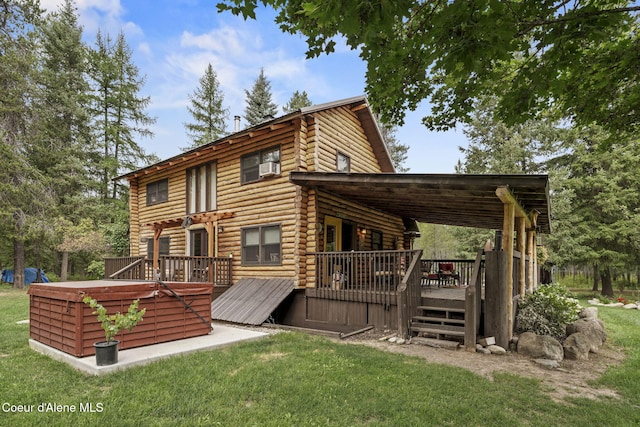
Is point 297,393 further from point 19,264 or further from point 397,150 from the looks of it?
point 397,150

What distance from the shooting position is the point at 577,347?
6.33 metres

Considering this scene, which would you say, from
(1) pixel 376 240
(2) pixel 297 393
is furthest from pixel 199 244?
(2) pixel 297 393

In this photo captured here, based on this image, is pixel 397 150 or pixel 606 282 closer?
pixel 606 282

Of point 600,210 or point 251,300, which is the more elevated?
point 600,210

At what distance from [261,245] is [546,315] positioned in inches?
303

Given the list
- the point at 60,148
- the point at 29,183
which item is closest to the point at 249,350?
the point at 29,183

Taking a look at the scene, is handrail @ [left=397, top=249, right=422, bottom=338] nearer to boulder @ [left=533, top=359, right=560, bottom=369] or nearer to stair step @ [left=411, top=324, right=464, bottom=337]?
stair step @ [left=411, top=324, right=464, bottom=337]

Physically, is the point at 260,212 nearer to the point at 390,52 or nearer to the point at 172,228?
the point at 172,228

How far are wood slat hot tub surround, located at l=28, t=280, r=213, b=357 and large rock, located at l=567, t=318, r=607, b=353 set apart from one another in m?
7.78

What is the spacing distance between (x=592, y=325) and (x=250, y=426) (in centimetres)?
770

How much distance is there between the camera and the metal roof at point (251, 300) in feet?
30.0

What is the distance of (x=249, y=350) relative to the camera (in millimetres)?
6105

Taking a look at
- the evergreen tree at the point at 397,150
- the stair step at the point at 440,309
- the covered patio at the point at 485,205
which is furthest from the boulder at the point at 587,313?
the evergreen tree at the point at 397,150

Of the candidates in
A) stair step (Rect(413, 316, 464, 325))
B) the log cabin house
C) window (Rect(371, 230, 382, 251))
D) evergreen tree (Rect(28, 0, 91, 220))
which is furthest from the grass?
evergreen tree (Rect(28, 0, 91, 220))
